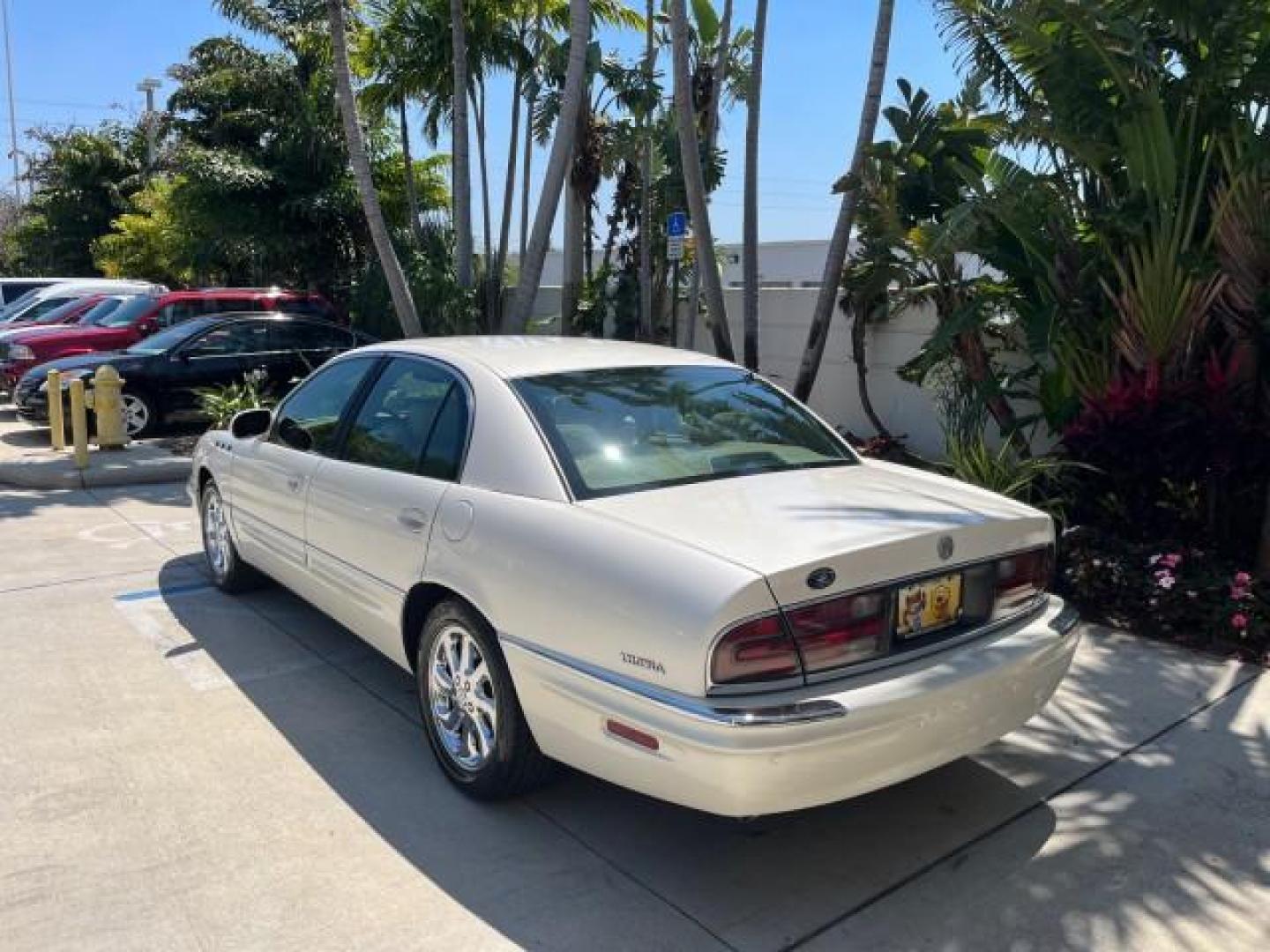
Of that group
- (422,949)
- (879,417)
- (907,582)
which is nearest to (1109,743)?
(907,582)

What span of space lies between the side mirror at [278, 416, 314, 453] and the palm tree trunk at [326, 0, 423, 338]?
5.92m

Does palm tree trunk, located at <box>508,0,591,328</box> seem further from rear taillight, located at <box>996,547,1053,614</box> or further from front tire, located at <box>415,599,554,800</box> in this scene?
rear taillight, located at <box>996,547,1053,614</box>

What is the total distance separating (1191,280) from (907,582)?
151 inches

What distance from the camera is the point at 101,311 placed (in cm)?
1521

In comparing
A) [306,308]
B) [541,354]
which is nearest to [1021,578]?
[541,354]

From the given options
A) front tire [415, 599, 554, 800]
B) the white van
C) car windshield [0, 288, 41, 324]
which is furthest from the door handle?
car windshield [0, 288, 41, 324]

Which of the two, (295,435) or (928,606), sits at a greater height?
(295,435)

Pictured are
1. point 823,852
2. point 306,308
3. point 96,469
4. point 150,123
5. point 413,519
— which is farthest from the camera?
point 150,123

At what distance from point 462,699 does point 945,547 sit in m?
1.70

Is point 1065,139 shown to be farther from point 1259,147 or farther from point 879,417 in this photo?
point 879,417

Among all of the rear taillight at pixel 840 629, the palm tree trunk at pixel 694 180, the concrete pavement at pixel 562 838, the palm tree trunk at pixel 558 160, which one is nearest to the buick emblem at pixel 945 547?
the rear taillight at pixel 840 629

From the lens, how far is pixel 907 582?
3.04 m

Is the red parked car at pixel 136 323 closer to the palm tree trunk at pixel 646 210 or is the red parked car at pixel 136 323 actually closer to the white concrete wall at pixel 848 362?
the palm tree trunk at pixel 646 210

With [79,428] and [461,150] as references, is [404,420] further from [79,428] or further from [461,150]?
[461,150]
